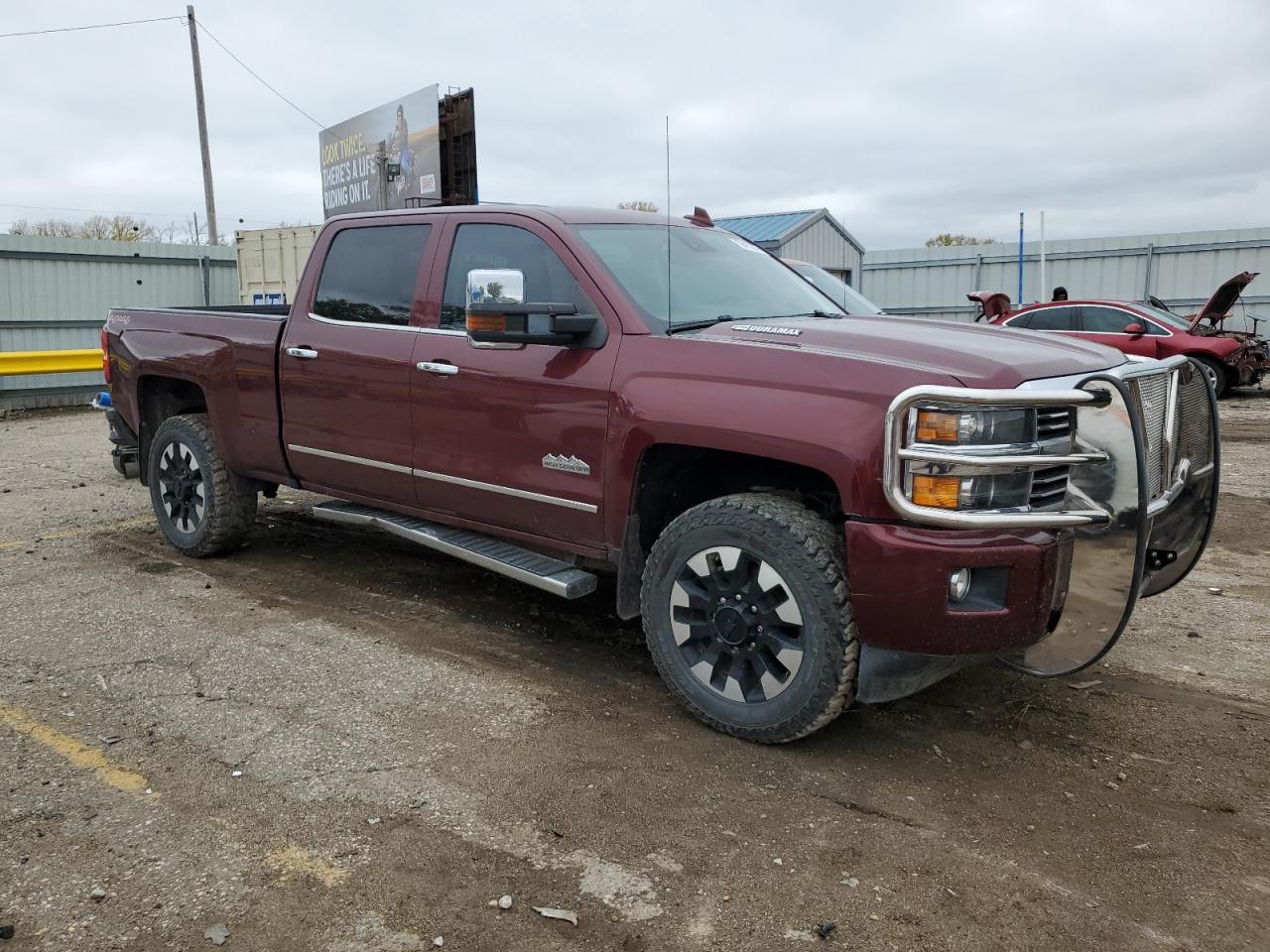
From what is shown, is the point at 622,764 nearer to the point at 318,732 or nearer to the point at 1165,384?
the point at 318,732

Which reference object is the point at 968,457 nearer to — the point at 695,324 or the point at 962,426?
the point at 962,426

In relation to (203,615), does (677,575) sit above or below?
above

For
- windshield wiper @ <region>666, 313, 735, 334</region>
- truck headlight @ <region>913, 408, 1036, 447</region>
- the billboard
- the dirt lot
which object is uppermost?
the billboard

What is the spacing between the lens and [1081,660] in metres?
3.32

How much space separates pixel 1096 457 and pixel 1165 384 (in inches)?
26.6

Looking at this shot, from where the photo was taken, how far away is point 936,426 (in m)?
3.11

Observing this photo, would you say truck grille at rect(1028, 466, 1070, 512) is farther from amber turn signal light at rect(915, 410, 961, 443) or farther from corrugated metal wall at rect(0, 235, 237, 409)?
corrugated metal wall at rect(0, 235, 237, 409)

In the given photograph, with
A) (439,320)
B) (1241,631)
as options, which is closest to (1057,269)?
(1241,631)

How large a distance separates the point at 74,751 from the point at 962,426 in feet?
10.5

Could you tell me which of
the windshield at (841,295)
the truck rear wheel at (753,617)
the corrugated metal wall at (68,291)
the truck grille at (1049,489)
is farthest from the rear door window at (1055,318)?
the corrugated metal wall at (68,291)

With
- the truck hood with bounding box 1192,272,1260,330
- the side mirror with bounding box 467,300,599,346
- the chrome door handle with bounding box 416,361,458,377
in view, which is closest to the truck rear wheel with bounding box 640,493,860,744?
the side mirror with bounding box 467,300,599,346

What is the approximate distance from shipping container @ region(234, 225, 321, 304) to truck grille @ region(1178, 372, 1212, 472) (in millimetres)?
17736

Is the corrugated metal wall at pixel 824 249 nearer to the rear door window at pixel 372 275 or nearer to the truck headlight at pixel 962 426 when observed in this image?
the rear door window at pixel 372 275

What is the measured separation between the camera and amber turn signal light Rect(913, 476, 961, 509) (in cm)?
312
